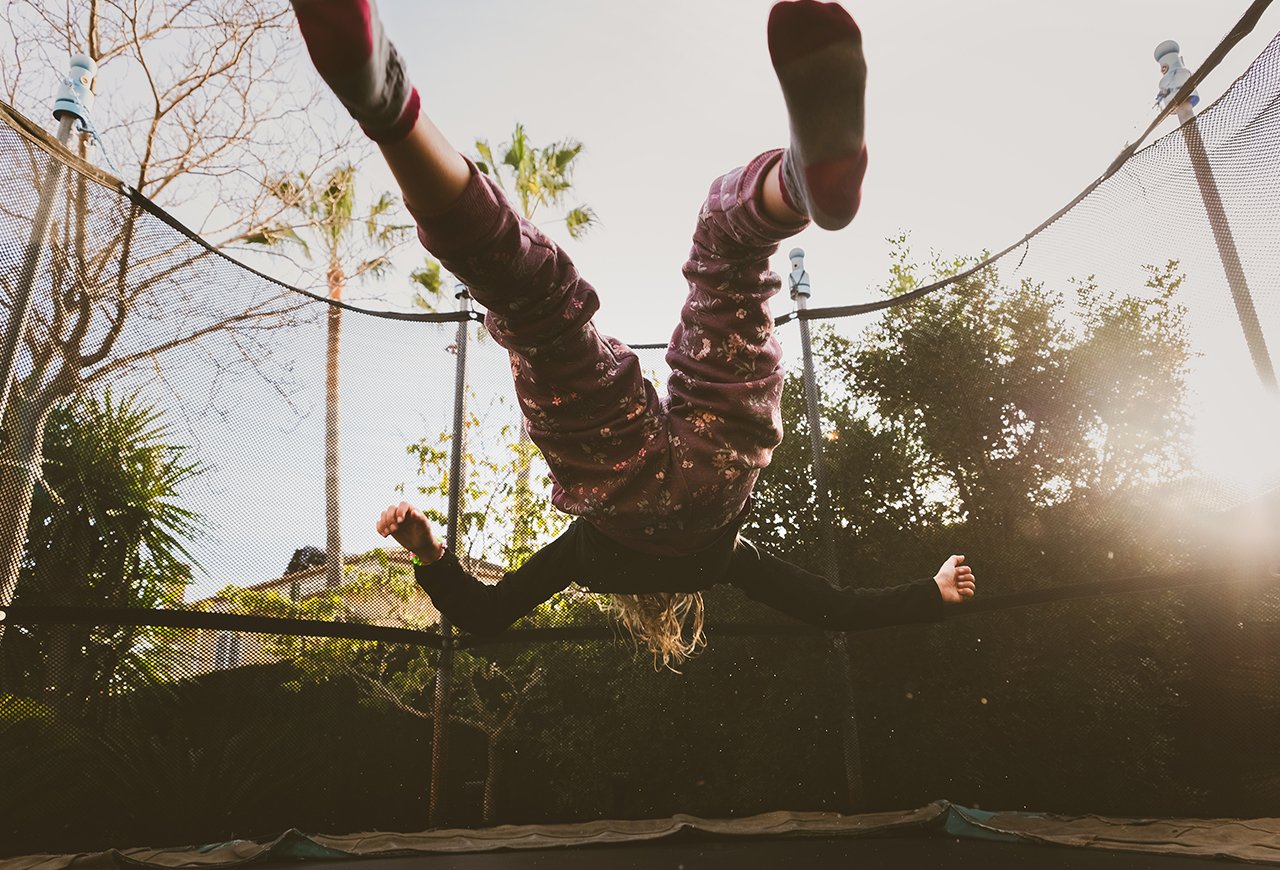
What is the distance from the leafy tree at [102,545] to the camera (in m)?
1.75

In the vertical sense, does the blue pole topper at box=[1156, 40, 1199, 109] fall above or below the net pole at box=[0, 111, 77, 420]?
above

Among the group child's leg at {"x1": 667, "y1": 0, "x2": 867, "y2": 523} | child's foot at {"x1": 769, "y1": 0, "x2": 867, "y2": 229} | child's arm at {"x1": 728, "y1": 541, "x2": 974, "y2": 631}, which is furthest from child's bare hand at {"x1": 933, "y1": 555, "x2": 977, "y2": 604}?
child's foot at {"x1": 769, "y1": 0, "x2": 867, "y2": 229}

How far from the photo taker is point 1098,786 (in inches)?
83.9

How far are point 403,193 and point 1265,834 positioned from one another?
92.9 inches

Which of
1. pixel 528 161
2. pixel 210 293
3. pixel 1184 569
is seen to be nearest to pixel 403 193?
pixel 210 293

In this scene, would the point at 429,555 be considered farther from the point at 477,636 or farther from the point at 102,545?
the point at 102,545

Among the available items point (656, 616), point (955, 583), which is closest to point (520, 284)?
point (656, 616)

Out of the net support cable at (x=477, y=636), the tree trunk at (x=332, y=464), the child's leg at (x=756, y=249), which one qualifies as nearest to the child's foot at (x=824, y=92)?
the child's leg at (x=756, y=249)

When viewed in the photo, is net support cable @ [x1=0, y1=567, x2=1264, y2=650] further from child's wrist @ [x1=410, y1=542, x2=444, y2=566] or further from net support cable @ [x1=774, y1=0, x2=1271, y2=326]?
net support cable @ [x1=774, y1=0, x2=1271, y2=326]

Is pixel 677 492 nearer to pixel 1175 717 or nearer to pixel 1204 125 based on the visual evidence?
pixel 1204 125

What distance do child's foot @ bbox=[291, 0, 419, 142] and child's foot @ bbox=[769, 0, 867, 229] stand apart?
0.46m

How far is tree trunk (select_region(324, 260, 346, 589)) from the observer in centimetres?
229

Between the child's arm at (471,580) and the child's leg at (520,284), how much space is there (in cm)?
28

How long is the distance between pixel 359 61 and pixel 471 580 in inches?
46.9
